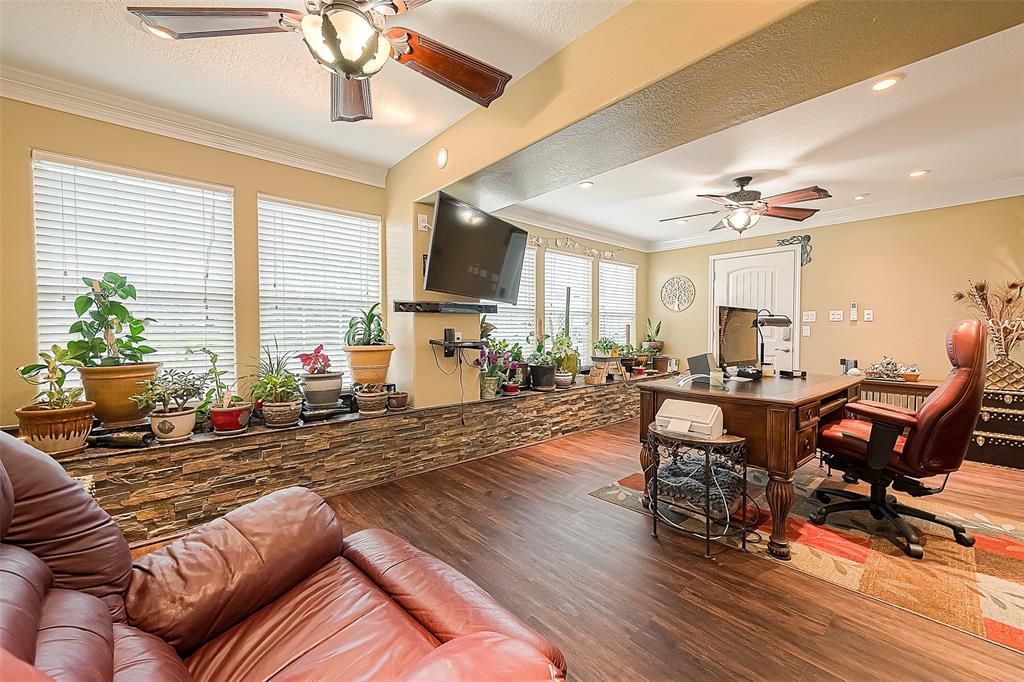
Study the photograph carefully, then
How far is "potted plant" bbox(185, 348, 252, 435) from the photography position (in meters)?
2.62

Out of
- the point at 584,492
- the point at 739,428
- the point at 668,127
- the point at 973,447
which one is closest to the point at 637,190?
the point at 668,127

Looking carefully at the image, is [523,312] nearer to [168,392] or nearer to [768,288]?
[768,288]

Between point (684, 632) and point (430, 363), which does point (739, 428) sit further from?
point (430, 363)

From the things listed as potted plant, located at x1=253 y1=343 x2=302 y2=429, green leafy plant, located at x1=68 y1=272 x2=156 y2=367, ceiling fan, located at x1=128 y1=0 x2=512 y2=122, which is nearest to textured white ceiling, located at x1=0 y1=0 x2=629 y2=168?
ceiling fan, located at x1=128 y1=0 x2=512 y2=122

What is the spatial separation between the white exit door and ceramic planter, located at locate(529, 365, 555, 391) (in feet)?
9.22

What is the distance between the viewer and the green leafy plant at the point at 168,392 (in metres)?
2.41

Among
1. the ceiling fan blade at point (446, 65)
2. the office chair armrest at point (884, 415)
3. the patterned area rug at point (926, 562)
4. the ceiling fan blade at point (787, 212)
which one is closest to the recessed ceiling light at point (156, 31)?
the ceiling fan blade at point (446, 65)

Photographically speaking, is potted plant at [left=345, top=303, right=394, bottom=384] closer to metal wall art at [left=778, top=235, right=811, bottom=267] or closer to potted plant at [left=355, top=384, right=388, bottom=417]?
potted plant at [left=355, top=384, right=388, bottom=417]

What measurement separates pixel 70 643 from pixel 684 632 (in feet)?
6.14

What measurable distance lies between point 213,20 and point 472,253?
213cm

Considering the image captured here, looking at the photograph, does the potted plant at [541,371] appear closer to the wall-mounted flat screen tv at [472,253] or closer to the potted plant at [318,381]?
the wall-mounted flat screen tv at [472,253]

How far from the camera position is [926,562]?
2113 mm

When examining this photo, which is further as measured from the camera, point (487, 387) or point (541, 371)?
point (541, 371)

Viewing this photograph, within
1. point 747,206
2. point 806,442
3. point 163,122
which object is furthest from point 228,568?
point 747,206
